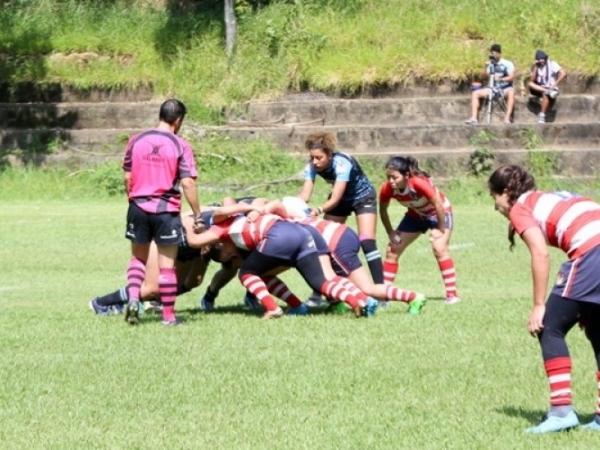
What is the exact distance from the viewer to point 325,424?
6691 mm

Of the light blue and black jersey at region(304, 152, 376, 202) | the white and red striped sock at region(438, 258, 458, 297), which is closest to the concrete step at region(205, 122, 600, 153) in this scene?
the light blue and black jersey at region(304, 152, 376, 202)

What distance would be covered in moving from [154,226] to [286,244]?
1.10 meters

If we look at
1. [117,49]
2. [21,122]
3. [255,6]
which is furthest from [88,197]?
[255,6]

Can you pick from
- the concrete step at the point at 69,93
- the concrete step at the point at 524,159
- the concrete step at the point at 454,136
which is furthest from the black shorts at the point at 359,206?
the concrete step at the point at 69,93

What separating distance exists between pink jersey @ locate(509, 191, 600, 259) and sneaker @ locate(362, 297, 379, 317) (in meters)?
4.08

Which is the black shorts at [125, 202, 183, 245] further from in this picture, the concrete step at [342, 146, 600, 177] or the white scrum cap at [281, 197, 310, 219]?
the concrete step at [342, 146, 600, 177]

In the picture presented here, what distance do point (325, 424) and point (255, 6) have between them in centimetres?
2605

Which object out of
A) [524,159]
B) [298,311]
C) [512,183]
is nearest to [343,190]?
[298,311]

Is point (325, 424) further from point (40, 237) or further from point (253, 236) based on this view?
point (40, 237)

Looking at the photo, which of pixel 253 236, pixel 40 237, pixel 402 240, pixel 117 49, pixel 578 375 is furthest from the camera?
pixel 117 49

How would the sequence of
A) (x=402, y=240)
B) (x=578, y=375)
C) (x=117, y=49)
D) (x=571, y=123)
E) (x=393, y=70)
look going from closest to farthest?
(x=578, y=375) < (x=402, y=240) < (x=571, y=123) < (x=393, y=70) < (x=117, y=49)

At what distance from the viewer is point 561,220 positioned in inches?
256

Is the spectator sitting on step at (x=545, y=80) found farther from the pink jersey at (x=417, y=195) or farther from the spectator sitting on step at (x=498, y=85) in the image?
the pink jersey at (x=417, y=195)

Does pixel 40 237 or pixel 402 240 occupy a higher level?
pixel 402 240
